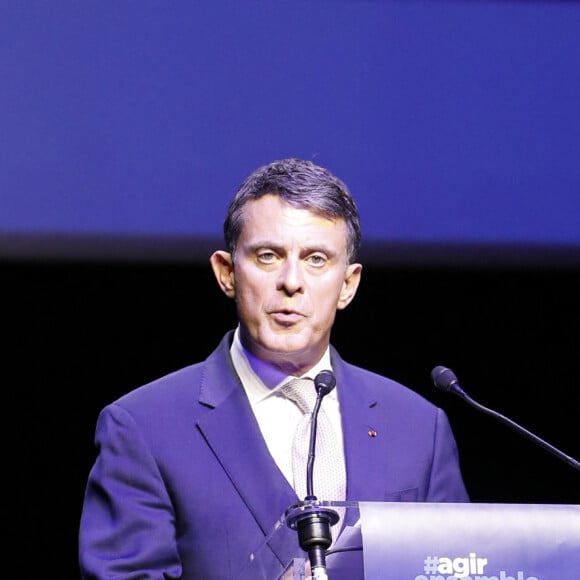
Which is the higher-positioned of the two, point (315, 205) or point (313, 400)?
point (315, 205)

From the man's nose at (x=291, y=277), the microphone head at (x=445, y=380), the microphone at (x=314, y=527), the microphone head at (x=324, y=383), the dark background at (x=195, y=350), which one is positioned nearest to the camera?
the microphone at (x=314, y=527)

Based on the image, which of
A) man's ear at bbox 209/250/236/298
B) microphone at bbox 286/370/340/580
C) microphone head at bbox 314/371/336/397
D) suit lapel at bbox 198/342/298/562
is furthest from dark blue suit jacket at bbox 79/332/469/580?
microphone at bbox 286/370/340/580

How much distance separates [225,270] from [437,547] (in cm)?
97

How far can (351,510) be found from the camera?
5.60ft

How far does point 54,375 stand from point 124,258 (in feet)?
1.30

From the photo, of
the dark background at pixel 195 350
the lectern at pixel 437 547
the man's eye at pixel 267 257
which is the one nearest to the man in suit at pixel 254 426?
the man's eye at pixel 267 257

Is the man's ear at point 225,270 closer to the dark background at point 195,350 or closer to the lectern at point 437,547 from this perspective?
the dark background at point 195,350

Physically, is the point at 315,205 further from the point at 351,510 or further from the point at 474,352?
the point at 474,352

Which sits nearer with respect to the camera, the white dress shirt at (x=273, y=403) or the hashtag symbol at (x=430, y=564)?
the hashtag symbol at (x=430, y=564)

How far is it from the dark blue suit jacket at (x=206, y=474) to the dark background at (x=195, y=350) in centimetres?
73

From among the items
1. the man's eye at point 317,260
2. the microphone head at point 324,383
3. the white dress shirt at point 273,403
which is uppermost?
the man's eye at point 317,260

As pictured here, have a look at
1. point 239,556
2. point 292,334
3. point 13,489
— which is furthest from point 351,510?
point 13,489

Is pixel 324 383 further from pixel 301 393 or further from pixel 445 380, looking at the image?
pixel 301 393

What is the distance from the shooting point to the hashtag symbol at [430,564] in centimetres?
168
